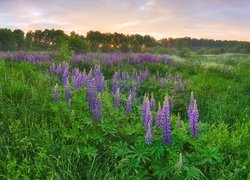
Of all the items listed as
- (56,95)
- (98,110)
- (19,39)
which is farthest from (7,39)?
Result: (98,110)

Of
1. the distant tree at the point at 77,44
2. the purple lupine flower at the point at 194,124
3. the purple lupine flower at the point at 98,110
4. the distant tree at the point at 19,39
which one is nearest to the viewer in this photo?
the purple lupine flower at the point at 194,124

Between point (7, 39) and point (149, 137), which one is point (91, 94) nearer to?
point (149, 137)

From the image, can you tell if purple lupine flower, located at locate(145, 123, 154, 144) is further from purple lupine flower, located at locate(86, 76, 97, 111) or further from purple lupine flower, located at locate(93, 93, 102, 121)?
purple lupine flower, located at locate(86, 76, 97, 111)

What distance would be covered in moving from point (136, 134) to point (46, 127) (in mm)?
1287

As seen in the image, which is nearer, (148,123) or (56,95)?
(148,123)

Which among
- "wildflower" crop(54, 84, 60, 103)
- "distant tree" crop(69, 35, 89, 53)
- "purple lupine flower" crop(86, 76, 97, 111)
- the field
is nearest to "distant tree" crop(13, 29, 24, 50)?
"distant tree" crop(69, 35, 89, 53)

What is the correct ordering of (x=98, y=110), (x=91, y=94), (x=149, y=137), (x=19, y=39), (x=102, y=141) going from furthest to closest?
(x=19, y=39)
(x=91, y=94)
(x=98, y=110)
(x=102, y=141)
(x=149, y=137)

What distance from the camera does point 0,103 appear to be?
4984mm

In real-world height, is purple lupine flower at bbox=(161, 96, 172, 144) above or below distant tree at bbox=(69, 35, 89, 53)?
below

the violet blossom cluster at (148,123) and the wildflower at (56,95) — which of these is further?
the wildflower at (56,95)

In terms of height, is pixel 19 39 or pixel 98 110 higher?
pixel 98 110

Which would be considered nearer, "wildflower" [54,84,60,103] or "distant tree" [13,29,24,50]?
"wildflower" [54,84,60,103]

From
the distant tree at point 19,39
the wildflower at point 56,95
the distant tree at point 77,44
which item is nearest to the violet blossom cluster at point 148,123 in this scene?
the wildflower at point 56,95

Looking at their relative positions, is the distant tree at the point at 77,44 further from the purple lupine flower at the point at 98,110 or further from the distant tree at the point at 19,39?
the distant tree at the point at 19,39
